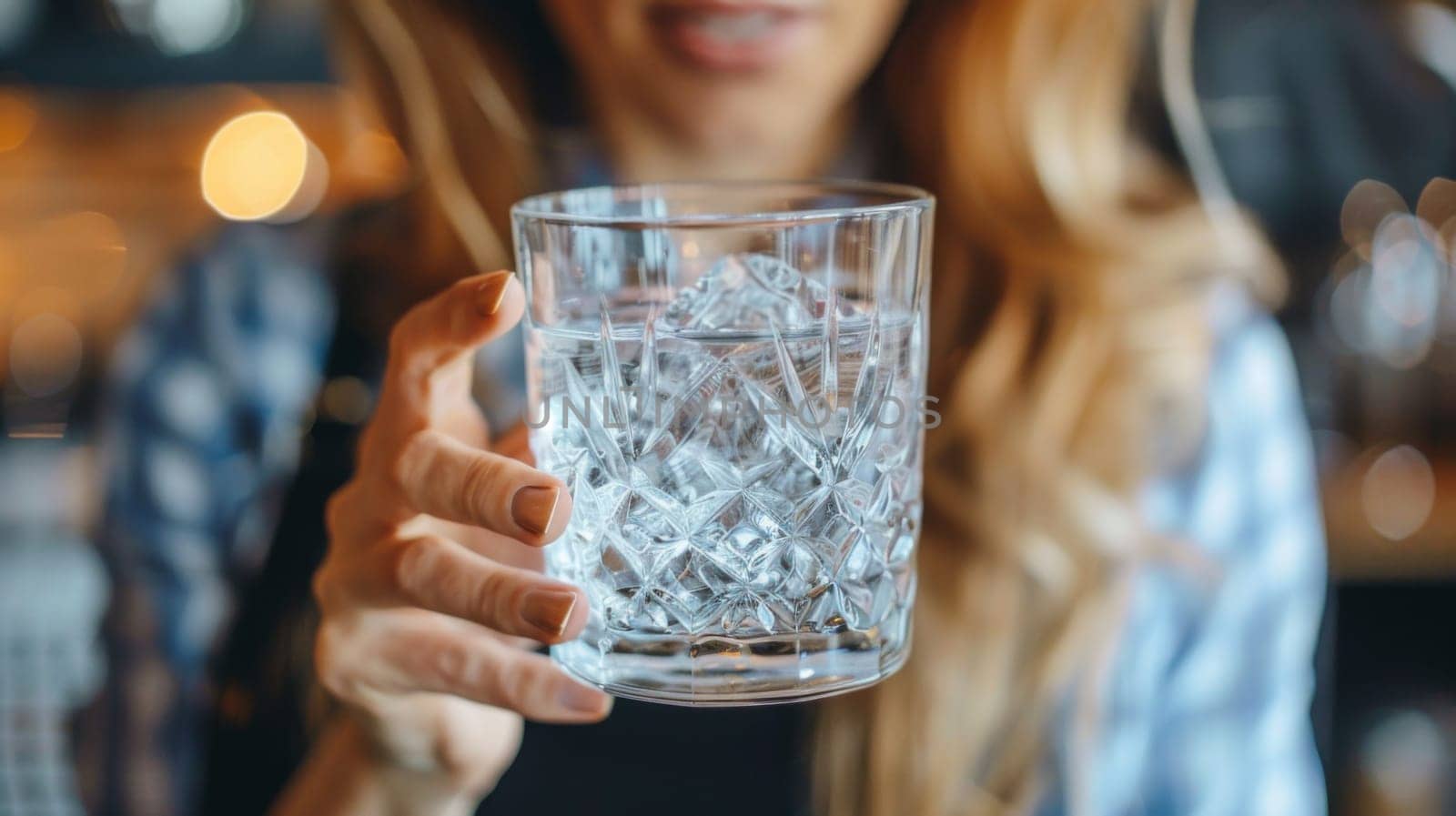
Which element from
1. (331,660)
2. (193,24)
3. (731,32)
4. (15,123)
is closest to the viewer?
(331,660)

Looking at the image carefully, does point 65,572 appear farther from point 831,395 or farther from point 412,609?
point 831,395

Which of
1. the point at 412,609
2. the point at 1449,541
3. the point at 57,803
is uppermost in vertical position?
the point at 412,609

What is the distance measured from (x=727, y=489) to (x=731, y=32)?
10.9 inches

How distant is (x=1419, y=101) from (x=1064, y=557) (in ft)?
3.18

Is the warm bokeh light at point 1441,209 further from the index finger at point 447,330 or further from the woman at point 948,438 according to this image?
the index finger at point 447,330

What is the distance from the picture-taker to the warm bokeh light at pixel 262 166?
1.75 meters

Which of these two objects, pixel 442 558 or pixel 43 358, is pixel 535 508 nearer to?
pixel 442 558

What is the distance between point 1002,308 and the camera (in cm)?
77

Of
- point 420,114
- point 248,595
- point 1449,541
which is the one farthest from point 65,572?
point 1449,541

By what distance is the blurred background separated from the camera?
4.69 feet

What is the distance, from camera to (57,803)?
3.87 feet

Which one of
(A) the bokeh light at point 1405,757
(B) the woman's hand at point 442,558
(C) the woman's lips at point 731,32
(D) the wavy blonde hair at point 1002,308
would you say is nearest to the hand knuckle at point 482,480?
(B) the woman's hand at point 442,558

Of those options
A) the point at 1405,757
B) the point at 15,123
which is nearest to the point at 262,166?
the point at 15,123

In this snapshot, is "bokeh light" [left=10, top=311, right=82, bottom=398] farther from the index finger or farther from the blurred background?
the index finger
